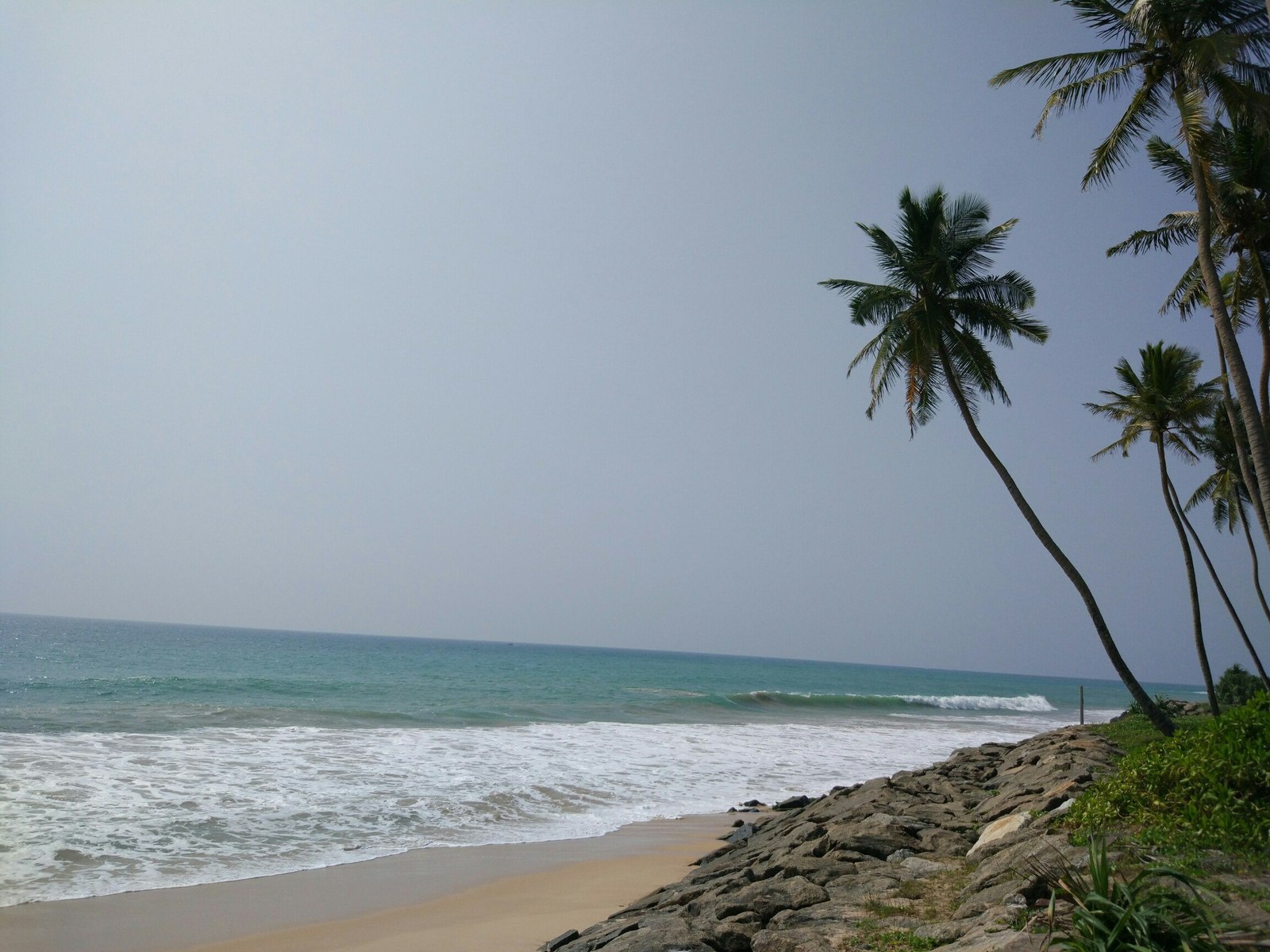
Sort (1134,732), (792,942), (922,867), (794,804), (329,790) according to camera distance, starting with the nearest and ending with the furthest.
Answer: (792,942) → (922,867) → (329,790) → (794,804) → (1134,732)

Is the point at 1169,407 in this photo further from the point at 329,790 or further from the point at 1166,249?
the point at 329,790

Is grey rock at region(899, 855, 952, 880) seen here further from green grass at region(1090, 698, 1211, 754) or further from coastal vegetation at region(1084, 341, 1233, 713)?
coastal vegetation at region(1084, 341, 1233, 713)

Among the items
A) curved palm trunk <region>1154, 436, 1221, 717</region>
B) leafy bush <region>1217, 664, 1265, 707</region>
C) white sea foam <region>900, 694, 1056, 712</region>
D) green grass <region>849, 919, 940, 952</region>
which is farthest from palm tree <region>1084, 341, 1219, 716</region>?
white sea foam <region>900, 694, 1056, 712</region>

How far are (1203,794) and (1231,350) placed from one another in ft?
24.0

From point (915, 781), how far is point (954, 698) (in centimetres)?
4817

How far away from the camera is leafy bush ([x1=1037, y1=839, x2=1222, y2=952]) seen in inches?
133

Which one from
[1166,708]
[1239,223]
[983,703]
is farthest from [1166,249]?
[983,703]

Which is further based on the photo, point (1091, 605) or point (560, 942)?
point (1091, 605)

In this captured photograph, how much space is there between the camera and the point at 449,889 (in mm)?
8852

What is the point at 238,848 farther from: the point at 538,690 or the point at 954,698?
the point at 954,698

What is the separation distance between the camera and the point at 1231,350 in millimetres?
10023

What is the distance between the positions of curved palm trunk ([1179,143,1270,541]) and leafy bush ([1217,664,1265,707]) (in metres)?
17.4

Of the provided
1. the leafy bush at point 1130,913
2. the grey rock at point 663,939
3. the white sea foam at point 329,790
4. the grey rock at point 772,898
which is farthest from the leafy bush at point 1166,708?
the leafy bush at point 1130,913

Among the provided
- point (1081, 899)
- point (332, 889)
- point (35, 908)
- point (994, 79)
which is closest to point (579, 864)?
point (332, 889)
